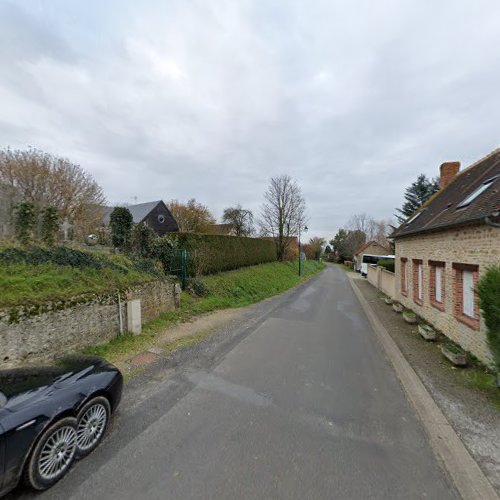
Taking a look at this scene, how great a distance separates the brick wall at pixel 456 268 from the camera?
5.96 metres

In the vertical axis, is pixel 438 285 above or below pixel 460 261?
below

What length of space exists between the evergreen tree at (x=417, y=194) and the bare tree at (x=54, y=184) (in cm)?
3192

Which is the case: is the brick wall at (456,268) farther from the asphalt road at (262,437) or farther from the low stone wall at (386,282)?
the low stone wall at (386,282)

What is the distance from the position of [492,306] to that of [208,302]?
885cm

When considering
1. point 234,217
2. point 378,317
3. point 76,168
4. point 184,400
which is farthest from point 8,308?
point 234,217

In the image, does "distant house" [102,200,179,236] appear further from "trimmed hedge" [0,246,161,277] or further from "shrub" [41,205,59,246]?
"shrub" [41,205,59,246]

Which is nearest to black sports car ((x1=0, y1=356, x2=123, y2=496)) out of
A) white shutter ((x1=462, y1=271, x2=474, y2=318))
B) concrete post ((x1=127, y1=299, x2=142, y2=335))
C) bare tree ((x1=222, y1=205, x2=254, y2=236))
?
concrete post ((x1=127, y1=299, x2=142, y2=335))

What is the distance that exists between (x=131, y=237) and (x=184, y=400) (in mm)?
7537

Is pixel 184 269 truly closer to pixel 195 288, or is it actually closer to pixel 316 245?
pixel 195 288

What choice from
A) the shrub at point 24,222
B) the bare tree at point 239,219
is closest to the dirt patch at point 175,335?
the shrub at point 24,222

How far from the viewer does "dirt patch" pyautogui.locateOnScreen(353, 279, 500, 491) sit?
3184 millimetres

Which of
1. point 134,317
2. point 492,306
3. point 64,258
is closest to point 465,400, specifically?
point 492,306

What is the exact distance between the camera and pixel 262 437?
333cm

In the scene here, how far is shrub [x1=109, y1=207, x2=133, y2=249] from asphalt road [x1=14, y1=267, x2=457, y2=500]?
5.96m
